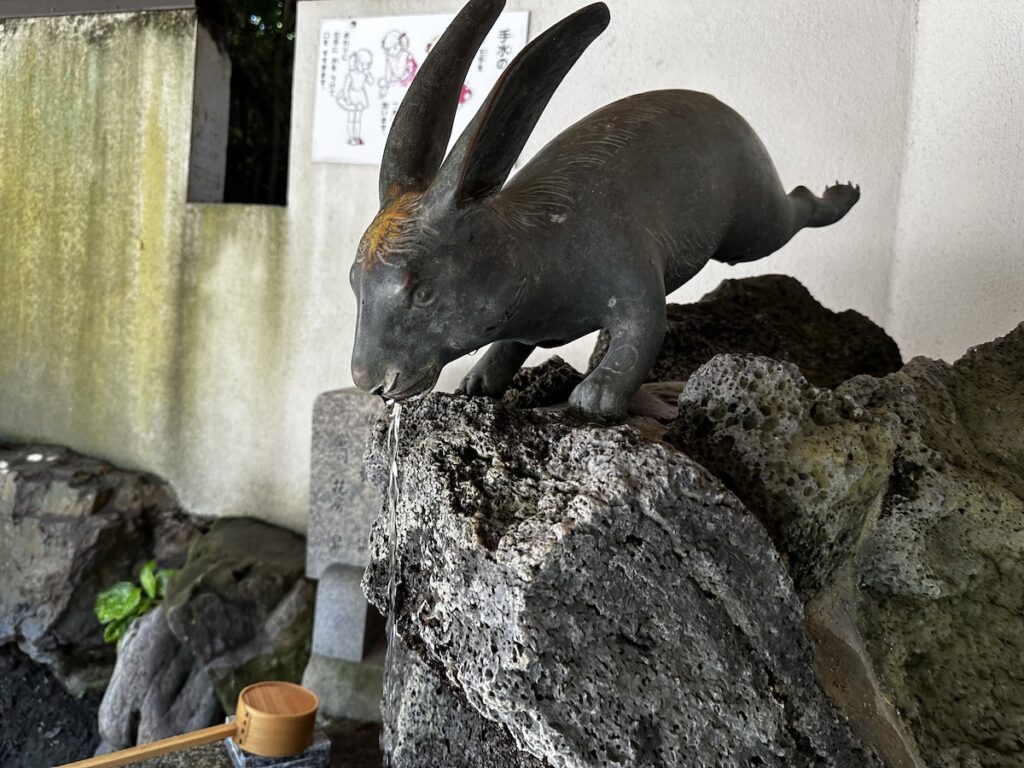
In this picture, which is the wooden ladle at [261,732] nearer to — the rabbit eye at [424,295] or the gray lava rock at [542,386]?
the gray lava rock at [542,386]

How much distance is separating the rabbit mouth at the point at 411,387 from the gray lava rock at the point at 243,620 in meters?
1.96

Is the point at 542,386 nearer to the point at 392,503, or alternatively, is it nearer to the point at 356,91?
the point at 392,503

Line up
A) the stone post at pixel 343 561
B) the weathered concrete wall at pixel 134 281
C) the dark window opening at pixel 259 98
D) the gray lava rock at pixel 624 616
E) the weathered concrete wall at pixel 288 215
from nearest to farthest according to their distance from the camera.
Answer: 1. the gray lava rock at pixel 624 616
2. the weathered concrete wall at pixel 288 215
3. the stone post at pixel 343 561
4. the weathered concrete wall at pixel 134 281
5. the dark window opening at pixel 259 98

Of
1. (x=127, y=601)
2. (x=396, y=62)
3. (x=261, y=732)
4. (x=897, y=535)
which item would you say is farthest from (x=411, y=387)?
(x=127, y=601)

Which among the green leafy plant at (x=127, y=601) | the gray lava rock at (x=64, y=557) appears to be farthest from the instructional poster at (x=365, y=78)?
the green leafy plant at (x=127, y=601)

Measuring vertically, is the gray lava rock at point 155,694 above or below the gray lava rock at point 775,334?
below

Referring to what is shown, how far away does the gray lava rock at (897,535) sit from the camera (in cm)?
95

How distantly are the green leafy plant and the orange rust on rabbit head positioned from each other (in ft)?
8.06

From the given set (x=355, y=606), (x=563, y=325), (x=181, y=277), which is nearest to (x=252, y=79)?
(x=181, y=277)

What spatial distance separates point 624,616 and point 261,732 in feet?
3.03

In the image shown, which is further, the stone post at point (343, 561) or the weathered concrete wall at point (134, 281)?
the weathered concrete wall at point (134, 281)

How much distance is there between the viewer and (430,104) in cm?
91

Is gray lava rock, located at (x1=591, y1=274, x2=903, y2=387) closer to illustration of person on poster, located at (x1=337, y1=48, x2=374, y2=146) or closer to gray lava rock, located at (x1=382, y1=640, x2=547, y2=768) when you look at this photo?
gray lava rock, located at (x1=382, y1=640, x2=547, y2=768)

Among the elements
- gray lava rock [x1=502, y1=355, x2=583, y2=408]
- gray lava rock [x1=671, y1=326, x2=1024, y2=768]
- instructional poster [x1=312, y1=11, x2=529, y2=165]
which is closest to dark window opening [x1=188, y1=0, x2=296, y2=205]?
instructional poster [x1=312, y1=11, x2=529, y2=165]
